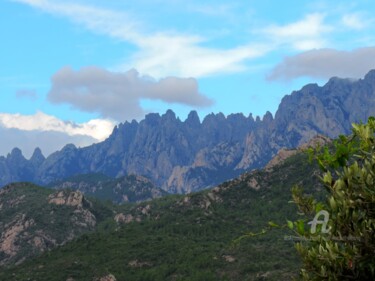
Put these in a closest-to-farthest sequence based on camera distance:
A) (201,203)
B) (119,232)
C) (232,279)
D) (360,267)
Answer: (360,267) → (232,279) → (119,232) → (201,203)

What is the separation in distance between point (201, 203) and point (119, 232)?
3705cm

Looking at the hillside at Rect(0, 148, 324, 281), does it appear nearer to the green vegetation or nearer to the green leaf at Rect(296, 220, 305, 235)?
the green vegetation

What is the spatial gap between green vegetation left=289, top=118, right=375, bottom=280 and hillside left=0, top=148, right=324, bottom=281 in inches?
3621

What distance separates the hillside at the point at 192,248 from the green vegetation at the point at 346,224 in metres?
92.0

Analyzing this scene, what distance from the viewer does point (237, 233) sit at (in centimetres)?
16038

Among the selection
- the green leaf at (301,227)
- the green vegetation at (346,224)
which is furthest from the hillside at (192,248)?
the green leaf at (301,227)

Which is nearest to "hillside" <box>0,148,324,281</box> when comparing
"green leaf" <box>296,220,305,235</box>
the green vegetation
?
the green vegetation

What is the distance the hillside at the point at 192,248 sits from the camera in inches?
4980

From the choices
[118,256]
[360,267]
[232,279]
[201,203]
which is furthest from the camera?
[201,203]

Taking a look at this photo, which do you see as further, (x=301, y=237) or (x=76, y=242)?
(x=76, y=242)

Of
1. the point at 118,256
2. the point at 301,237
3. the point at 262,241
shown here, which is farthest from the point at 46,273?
the point at 301,237

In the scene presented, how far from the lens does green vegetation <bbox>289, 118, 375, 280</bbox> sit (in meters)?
9.27

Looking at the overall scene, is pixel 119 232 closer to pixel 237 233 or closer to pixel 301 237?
pixel 237 233

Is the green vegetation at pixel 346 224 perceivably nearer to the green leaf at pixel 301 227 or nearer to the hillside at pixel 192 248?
the green leaf at pixel 301 227
